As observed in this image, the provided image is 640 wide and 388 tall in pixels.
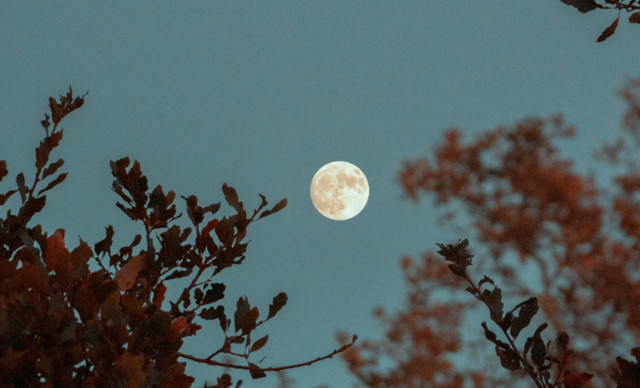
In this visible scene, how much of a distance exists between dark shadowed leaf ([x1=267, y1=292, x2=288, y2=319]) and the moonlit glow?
29.8ft

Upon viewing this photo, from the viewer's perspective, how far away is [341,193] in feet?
35.0

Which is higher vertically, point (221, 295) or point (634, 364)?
point (221, 295)

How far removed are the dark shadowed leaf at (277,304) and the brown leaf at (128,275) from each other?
405 millimetres

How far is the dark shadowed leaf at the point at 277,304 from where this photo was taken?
4.72ft

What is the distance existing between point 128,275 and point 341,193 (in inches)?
376

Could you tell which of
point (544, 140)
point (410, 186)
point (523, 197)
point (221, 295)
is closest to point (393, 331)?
point (410, 186)

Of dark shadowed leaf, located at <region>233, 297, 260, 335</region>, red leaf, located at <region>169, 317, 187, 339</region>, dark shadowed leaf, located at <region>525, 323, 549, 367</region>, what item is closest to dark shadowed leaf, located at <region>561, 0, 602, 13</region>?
dark shadowed leaf, located at <region>525, 323, 549, 367</region>

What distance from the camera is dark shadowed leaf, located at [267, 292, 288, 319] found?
1.44 metres

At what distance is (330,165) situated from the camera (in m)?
11.6

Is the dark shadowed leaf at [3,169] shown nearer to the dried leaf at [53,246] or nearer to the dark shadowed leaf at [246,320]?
the dried leaf at [53,246]

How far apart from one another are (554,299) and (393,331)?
14.2 feet

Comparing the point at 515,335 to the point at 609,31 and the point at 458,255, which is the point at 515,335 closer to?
the point at 458,255

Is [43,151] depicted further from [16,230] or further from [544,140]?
[544,140]

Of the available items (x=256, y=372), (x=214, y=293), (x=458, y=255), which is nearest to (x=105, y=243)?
(x=214, y=293)
